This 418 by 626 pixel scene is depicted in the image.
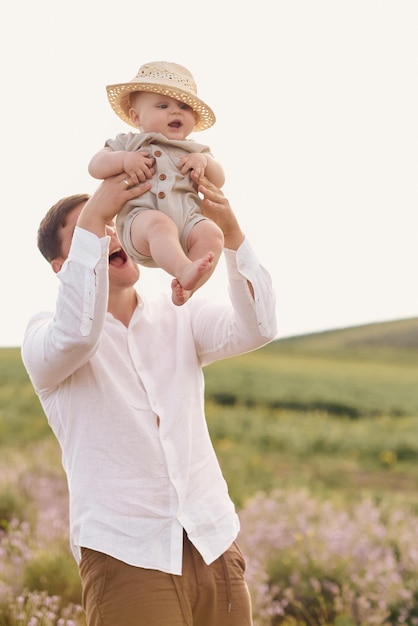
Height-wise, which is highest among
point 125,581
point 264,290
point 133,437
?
point 264,290

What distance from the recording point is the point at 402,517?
24.4 feet

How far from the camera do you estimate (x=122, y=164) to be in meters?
2.60

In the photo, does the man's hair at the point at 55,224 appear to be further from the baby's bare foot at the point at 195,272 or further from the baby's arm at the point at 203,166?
the baby's bare foot at the point at 195,272

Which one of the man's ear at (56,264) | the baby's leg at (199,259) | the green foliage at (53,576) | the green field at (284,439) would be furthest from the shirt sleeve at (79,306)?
the green foliage at (53,576)

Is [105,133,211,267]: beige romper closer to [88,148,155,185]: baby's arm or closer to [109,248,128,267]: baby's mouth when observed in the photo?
[88,148,155,185]: baby's arm

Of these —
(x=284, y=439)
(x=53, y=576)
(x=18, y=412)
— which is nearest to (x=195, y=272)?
(x=53, y=576)

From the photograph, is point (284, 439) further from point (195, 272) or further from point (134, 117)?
point (195, 272)

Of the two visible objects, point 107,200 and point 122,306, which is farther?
point 122,306

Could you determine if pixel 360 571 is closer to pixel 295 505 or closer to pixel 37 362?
pixel 295 505

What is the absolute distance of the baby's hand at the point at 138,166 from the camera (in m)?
2.57

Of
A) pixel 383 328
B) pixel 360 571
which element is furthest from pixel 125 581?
pixel 383 328

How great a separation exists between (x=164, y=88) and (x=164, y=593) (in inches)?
62.0

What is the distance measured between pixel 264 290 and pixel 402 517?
16.9ft

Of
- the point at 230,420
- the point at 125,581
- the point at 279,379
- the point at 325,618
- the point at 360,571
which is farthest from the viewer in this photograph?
the point at 279,379
